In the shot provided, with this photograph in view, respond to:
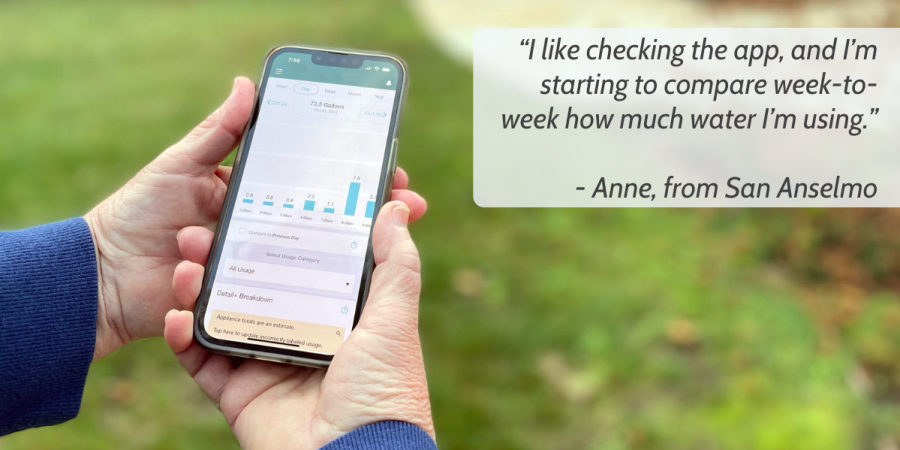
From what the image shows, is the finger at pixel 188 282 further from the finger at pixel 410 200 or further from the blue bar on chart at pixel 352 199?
Answer: the finger at pixel 410 200

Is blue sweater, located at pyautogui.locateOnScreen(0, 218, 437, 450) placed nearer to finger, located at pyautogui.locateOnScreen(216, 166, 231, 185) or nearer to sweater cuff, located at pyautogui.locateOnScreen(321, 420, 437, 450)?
finger, located at pyautogui.locateOnScreen(216, 166, 231, 185)

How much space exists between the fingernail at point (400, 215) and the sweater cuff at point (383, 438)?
366mm

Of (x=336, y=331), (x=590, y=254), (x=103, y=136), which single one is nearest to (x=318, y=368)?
(x=336, y=331)

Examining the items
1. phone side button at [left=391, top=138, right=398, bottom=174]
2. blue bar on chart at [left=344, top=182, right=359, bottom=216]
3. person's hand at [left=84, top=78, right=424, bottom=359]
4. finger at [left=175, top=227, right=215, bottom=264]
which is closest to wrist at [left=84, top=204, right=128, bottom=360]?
person's hand at [left=84, top=78, right=424, bottom=359]

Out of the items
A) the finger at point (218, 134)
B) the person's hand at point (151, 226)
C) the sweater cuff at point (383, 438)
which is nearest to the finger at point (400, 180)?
the person's hand at point (151, 226)

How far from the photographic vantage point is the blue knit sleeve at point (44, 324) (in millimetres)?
1354

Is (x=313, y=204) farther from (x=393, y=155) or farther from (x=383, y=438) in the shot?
(x=383, y=438)

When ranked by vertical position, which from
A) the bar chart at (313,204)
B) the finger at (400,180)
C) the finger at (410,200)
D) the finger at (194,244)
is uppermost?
the finger at (400,180)

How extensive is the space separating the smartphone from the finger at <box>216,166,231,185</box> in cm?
14

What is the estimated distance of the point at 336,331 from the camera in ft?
4.47

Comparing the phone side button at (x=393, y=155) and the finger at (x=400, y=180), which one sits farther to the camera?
the finger at (x=400, y=180)

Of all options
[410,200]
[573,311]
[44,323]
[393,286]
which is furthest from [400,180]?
[573,311]

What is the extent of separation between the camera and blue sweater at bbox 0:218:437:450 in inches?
53.3

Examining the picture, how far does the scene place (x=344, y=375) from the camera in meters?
1.25
